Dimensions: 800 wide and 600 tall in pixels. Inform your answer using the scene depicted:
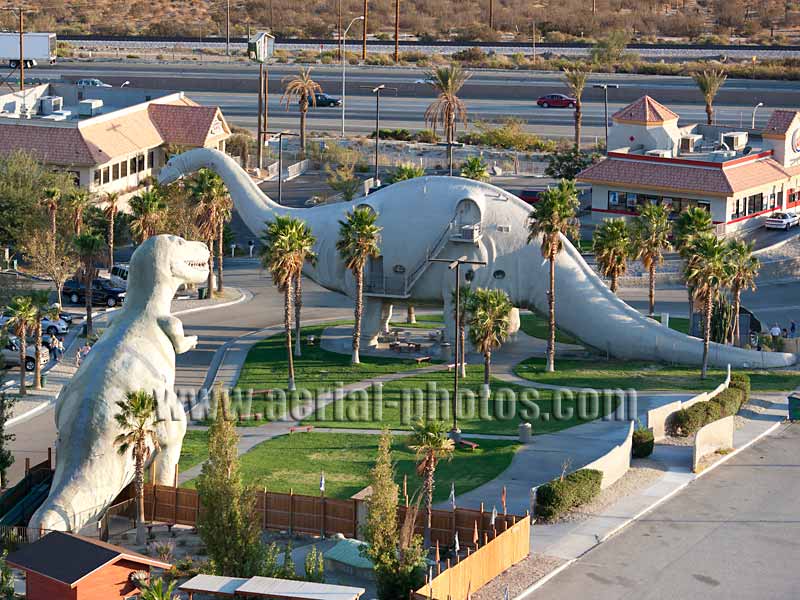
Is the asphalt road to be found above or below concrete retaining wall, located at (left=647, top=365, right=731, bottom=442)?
below

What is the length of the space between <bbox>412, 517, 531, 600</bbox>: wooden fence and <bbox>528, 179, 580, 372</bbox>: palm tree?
18.2m

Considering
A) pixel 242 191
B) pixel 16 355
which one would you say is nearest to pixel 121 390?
pixel 16 355

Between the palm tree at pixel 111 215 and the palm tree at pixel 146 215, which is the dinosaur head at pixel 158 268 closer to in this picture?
the palm tree at pixel 146 215

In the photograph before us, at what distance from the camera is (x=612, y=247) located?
212 ft

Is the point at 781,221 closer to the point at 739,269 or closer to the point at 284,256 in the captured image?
the point at 739,269

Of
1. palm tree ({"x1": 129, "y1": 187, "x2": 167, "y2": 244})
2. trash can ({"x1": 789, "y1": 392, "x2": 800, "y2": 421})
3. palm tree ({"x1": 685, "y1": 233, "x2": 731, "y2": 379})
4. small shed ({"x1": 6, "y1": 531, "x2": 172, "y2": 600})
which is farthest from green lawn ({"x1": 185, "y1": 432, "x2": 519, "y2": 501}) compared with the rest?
palm tree ({"x1": 129, "y1": 187, "x2": 167, "y2": 244})

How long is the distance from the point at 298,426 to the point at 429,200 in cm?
1196

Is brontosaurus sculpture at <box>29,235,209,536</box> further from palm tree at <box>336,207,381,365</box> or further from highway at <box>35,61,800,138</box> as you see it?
highway at <box>35,61,800,138</box>

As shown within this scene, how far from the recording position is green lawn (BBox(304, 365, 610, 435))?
53.8 metres

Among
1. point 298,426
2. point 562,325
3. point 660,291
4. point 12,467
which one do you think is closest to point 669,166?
point 660,291

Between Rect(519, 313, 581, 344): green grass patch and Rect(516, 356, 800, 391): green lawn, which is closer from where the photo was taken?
Rect(516, 356, 800, 391): green lawn

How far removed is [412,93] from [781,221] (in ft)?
172

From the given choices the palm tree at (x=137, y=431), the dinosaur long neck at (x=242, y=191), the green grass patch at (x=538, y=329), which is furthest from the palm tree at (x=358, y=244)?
the palm tree at (x=137, y=431)

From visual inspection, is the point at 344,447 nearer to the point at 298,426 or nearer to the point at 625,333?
the point at 298,426
